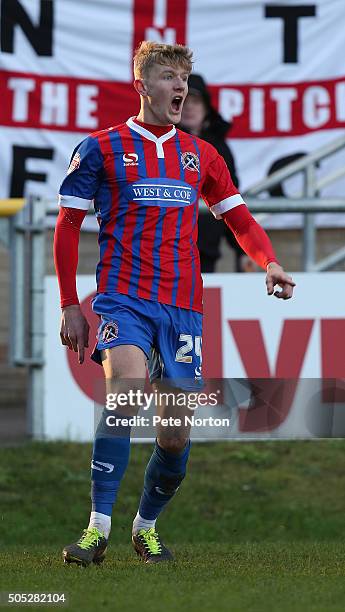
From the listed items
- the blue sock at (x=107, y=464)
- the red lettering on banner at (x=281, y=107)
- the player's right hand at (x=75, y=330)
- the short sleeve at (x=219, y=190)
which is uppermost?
the red lettering on banner at (x=281, y=107)

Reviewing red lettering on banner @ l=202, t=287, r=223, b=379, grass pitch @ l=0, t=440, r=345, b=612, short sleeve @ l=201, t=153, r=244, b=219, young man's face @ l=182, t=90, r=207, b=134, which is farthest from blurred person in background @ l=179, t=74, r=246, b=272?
short sleeve @ l=201, t=153, r=244, b=219

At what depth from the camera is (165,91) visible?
239 inches

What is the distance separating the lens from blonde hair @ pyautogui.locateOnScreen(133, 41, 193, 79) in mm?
6090

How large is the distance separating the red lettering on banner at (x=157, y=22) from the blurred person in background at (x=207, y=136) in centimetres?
229

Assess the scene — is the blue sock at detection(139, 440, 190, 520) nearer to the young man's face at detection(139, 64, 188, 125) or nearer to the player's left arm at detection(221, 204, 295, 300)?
the player's left arm at detection(221, 204, 295, 300)

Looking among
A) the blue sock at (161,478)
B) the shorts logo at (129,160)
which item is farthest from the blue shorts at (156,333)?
the shorts logo at (129,160)

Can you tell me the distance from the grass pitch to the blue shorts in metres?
0.80

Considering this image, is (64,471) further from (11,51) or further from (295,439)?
(11,51)

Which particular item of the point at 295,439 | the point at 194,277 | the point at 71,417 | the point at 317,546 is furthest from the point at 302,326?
the point at 194,277

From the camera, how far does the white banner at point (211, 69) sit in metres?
11.9

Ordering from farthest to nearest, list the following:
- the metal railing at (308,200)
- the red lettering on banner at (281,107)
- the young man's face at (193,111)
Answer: the red lettering on banner at (281,107) < the metal railing at (308,200) < the young man's face at (193,111)

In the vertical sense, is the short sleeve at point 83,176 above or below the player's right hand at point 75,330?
above

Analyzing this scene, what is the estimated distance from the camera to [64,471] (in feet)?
30.1

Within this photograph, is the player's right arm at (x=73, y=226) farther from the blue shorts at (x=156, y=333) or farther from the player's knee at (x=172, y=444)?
the player's knee at (x=172, y=444)
